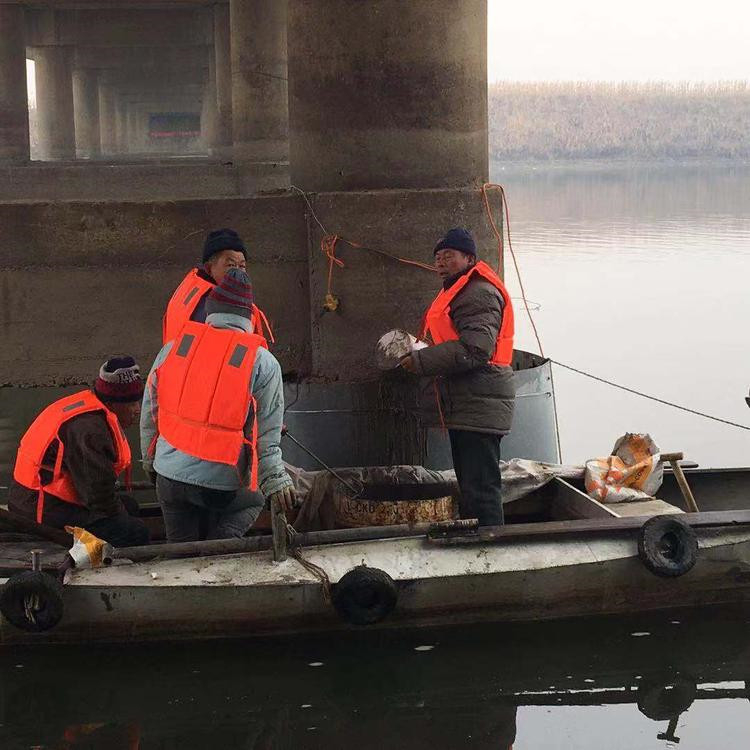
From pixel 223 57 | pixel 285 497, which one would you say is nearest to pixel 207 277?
pixel 285 497

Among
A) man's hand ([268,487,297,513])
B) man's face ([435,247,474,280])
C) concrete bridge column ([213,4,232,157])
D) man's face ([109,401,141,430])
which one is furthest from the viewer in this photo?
concrete bridge column ([213,4,232,157])

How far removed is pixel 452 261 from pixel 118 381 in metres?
2.01

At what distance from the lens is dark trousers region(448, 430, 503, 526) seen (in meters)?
7.54

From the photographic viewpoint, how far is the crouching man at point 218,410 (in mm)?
6473

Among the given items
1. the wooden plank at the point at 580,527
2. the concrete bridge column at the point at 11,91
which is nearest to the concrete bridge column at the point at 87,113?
the concrete bridge column at the point at 11,91

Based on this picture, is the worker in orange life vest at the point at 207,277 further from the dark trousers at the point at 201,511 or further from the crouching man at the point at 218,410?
the dark trousers at the point at 201,511

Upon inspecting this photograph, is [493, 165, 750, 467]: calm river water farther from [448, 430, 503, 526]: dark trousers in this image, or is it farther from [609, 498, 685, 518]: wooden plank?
[448, 430, 503, 526]: dark trousers

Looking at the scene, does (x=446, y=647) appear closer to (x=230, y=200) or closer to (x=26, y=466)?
(x=26, y=466)

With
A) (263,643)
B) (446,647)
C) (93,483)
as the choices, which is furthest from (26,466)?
(446,647)

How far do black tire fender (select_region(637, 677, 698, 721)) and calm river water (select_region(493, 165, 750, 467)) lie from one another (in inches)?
185

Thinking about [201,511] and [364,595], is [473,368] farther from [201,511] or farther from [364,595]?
[201,511]

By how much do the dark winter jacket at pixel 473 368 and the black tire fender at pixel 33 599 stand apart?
232 cm

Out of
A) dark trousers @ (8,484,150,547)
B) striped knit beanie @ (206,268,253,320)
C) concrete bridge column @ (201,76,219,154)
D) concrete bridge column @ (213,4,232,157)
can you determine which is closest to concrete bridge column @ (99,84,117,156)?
concrete bridge column @ (201,76,219,154)

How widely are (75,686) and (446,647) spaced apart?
1889mm
